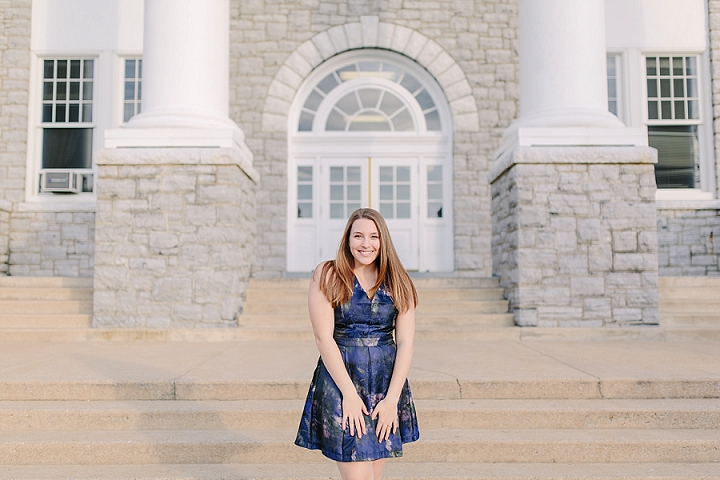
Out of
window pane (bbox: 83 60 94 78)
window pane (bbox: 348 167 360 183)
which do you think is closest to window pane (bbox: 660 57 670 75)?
window pane (bbox: 348 167 360 183)

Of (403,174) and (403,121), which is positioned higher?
(403,121)

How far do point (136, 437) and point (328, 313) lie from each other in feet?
6.02

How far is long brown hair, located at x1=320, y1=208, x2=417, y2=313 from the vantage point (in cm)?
224

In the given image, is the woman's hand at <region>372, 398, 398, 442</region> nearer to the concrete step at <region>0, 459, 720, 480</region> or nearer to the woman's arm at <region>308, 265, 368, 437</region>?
the woman's arm at <region>308, 265, 368, 437</region>

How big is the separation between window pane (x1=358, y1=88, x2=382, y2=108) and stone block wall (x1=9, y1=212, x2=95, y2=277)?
16.3ft

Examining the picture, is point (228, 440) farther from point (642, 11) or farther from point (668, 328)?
point (642, 11)

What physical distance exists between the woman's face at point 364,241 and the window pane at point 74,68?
31.0ft

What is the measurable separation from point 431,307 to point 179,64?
3915 mm

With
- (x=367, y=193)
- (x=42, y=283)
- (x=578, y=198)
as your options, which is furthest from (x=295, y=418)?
(x=367, y=193)

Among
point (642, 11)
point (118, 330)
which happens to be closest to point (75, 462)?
point (118, 330)

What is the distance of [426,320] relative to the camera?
21.0 ft

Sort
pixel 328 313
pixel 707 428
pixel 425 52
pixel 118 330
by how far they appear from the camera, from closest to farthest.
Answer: pixel 328 313, pixel 707 428, pixel 118 330, pixel 425 52

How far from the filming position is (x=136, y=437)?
3.35 m

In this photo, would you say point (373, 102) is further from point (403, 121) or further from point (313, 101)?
point (313, 101)
